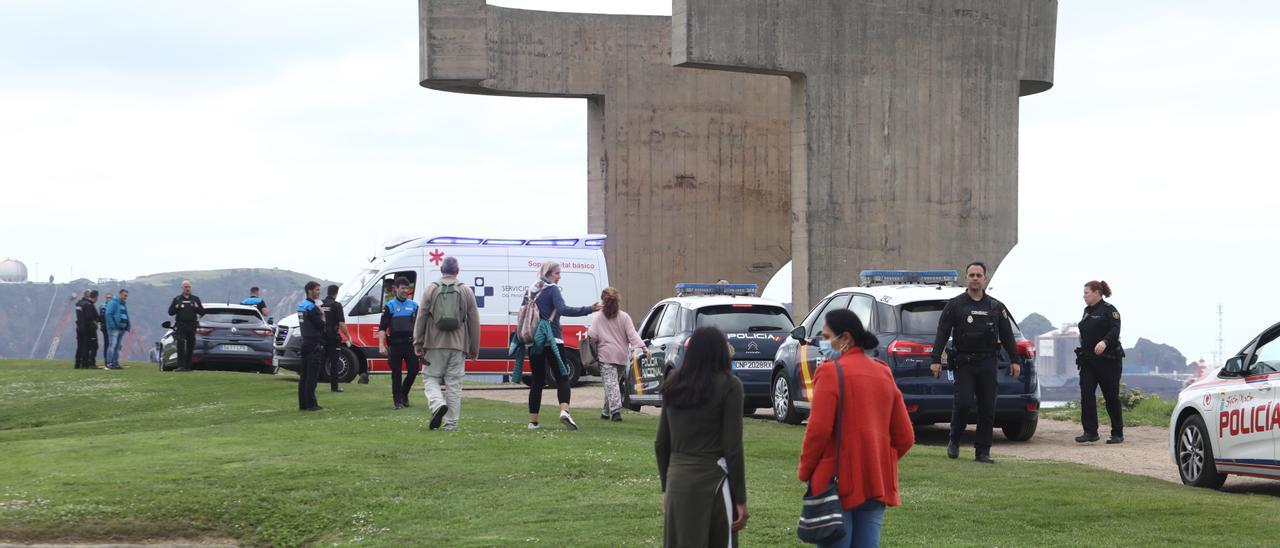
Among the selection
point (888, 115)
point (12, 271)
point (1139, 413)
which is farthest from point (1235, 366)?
point (12, 271)

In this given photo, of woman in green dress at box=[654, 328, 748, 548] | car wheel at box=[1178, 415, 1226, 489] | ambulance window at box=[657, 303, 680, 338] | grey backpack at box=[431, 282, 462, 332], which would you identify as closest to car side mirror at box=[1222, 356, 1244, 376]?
car wheel at box=[1178, 415, 1226, 489]

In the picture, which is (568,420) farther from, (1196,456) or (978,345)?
(1196,456)

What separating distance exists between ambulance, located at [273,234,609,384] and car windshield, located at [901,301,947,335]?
40.0 feet

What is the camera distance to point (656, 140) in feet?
132

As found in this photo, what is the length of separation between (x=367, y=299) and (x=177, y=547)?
16813mm

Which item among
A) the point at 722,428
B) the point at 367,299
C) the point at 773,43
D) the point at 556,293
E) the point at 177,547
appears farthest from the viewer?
the point at 773,43

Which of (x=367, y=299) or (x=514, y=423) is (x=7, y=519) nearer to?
(x=514, y=423)

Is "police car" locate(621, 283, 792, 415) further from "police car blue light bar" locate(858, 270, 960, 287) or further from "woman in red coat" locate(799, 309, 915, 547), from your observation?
"woman in red coat" locate(799, 309, 915, 547)

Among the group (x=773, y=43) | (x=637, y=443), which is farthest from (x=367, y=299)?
(x=637, y=443)

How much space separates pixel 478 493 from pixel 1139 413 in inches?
478

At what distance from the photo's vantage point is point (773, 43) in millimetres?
32750

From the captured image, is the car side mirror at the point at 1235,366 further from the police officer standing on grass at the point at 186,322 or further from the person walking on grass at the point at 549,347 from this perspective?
the police officer standing on grass at the point at 186,322

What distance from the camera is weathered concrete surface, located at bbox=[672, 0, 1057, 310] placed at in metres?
32.8

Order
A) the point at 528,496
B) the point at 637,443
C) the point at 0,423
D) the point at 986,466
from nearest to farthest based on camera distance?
the point at 528,496 < the point at 986,466 < the point at 637,443 < the point at 0,423
